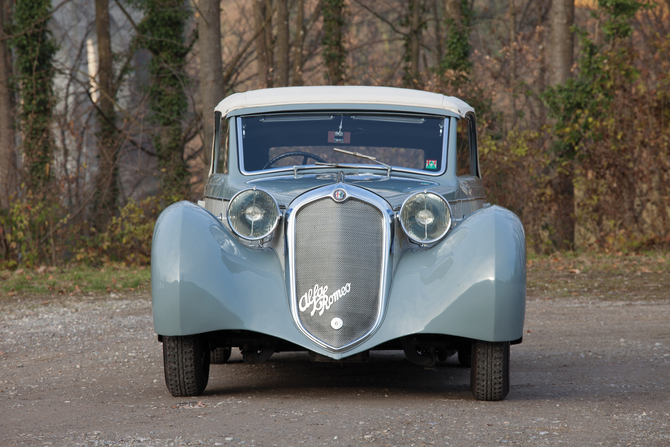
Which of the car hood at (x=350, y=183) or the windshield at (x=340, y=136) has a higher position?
the windshield at (x=340, y=136)

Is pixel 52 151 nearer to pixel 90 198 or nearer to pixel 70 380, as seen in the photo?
pixel 90 198

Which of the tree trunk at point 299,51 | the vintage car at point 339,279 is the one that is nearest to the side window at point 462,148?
the vintage car at point 339,279

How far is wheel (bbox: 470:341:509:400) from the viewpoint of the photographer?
4.57 m

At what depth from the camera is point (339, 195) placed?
15.1 ft

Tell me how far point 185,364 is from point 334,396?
98cm

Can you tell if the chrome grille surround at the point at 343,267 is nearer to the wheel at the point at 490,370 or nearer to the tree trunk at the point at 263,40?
the wheel at the point at 490,370

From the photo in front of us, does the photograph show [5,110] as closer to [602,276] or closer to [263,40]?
[263,40]

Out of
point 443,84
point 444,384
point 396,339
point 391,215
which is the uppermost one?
point 443,84

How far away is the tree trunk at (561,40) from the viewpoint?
17.3 metres

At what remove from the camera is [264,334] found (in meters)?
4.59

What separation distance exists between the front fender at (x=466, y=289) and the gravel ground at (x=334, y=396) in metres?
0.48

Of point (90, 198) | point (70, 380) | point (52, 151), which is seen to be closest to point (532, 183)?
point (90, 198)

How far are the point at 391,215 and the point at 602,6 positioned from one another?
44.6ft

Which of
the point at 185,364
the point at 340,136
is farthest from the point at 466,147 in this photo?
the point at 185,364
